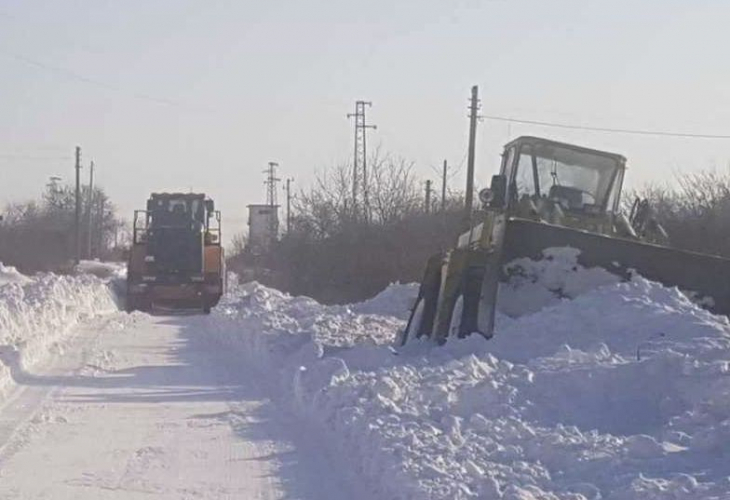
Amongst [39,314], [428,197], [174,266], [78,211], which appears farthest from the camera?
[78,211]

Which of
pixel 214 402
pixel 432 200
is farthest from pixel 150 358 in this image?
pixel 432 200

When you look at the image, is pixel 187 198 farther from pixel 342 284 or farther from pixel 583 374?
pixel 583 374

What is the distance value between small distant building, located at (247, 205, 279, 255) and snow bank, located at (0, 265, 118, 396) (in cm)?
2682

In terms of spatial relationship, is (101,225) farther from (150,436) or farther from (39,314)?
(150,436)

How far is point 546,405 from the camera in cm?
1191

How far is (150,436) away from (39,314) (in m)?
14.0

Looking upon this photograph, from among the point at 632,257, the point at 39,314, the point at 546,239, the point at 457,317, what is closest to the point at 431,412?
the point at 457,317

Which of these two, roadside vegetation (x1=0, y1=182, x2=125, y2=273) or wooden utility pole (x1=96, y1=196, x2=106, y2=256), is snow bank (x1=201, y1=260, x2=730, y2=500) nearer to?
roadside vegetation (x1=0, y1=182, x2=125, y2=273)

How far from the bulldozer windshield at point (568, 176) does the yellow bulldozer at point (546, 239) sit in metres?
0.02

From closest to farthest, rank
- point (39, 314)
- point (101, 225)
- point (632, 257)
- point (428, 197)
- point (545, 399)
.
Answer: point (545, 399) → point (632, 257) → point (39, 314) → point (428, 197) → point (101, 225)

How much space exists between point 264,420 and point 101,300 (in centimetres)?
2592

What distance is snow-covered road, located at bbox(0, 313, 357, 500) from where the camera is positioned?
9953 millimetres

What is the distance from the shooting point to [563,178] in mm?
20203

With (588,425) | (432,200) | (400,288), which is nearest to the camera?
(588,425)
